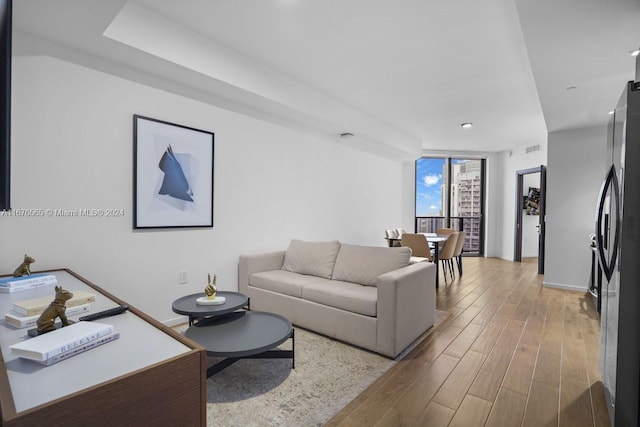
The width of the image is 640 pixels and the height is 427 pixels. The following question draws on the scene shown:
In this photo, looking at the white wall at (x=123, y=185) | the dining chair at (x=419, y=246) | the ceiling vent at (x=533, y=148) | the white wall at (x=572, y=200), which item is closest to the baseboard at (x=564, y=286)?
the white wall at (x=572, y=200)

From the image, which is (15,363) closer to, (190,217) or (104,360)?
(104,360)

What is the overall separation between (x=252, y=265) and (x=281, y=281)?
50 cm

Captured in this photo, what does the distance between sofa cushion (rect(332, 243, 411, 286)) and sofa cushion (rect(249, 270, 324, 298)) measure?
1.16 feet

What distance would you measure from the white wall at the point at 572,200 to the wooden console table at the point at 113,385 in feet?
18.6

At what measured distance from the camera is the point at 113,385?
85cm

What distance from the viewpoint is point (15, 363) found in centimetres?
97

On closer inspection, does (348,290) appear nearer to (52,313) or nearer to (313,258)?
(313,258)

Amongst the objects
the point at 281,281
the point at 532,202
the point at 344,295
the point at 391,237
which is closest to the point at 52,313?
the point at 344,295

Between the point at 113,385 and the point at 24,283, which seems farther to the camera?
the point at 24,283

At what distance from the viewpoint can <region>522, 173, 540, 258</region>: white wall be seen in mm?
8148

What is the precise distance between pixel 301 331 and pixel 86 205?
7.10ft

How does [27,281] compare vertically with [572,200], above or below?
below

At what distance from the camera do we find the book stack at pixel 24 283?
179 centimetres

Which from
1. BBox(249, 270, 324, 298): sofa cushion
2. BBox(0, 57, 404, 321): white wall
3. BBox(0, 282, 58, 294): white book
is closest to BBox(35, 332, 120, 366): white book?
BBox(0, 282, 58, 294): white book
